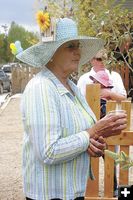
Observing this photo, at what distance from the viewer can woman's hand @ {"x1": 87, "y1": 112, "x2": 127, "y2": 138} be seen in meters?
2.46

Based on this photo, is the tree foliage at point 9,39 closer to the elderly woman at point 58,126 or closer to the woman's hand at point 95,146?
the elderly woman at point 58,126

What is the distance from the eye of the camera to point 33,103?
2.41 metres

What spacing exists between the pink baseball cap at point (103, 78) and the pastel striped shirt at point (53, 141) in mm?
2560

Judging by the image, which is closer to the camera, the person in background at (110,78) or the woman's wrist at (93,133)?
the woman's wrist at (93,133)

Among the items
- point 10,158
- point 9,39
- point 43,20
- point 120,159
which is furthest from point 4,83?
point 9,39

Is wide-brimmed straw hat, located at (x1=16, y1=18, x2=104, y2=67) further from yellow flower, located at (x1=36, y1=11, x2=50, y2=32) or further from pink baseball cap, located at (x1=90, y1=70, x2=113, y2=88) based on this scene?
pink baseball cap, located at (x1=90, y1=70, x2=113, y2=88)

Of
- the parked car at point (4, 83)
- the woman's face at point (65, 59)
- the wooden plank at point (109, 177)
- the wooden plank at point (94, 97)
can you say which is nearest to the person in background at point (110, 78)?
the wooden plank at point (94, 97)

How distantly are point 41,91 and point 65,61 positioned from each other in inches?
10.1

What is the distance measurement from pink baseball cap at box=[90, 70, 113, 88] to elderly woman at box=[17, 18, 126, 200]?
98.1 inches

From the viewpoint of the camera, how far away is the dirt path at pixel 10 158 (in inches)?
237

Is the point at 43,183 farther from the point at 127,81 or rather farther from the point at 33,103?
the point at 127,81

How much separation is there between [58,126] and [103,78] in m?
2.85

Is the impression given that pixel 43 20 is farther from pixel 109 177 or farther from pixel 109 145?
pixel 109 177

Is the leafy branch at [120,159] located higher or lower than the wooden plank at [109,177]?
higher
